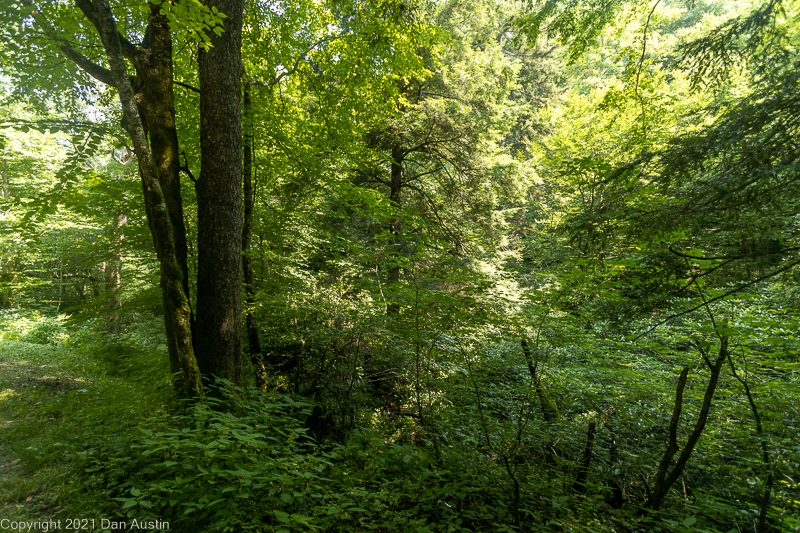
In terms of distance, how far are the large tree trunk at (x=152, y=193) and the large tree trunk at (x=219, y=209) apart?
25cm

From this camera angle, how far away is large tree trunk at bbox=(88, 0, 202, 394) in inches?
145

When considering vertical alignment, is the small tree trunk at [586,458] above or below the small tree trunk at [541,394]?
below

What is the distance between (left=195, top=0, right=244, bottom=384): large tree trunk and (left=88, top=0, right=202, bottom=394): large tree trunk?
0.25 metres

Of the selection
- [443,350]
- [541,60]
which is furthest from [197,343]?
[541,60]

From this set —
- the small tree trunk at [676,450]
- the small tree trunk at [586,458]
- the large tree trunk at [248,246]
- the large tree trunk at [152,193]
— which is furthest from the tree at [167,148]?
the small tree trunk at [676,450]

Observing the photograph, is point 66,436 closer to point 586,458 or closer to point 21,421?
point 21,421

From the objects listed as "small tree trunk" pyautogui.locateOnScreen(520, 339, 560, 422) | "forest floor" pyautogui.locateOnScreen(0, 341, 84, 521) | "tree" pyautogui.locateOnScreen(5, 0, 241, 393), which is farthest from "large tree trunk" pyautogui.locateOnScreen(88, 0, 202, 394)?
"small tree trunk" pyautogui.locateOnScreen(520, 339, 560, 422)

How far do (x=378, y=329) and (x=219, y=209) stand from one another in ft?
8.71

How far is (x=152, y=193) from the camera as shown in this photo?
3.77 metres

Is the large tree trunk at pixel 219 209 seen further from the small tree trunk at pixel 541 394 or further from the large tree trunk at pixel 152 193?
the small tree trunk at pixel 541 394

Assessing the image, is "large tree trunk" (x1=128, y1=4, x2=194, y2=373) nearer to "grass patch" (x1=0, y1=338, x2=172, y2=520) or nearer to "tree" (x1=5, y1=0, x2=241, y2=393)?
"tree" (x1=5, y1=0, x2=241, y2=393)

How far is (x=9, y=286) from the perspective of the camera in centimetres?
1409

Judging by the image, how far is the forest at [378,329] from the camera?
274cm

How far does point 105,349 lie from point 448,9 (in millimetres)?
13001
